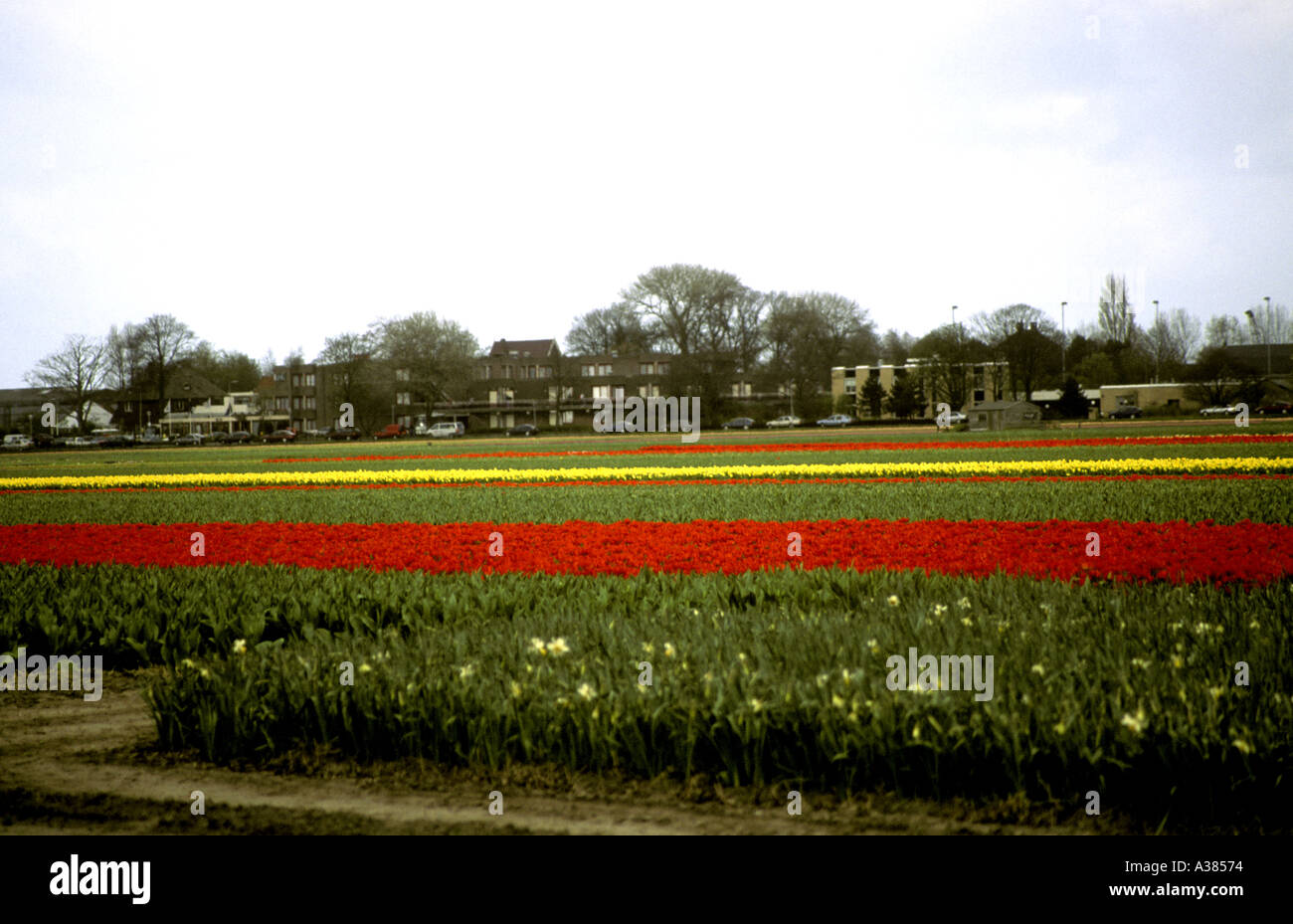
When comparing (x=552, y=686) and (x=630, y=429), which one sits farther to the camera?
(x=630, y=429)

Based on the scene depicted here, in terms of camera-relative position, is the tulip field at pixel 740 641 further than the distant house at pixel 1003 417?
No

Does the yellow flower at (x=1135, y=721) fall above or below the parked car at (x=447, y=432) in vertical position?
below

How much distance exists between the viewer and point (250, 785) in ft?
16.6

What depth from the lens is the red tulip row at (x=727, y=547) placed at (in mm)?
8320

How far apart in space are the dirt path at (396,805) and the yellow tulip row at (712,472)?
17179mm

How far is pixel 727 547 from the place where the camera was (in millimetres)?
10141

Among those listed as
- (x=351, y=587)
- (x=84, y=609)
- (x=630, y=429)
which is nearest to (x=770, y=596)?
(x=351, y=587)

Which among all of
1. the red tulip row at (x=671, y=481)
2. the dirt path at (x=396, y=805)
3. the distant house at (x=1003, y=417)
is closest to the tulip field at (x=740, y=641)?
the dirt path at (x=396, y=805)

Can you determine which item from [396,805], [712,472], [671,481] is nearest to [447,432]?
[712,472]

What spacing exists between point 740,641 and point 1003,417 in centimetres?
4990

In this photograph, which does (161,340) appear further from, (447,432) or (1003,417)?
(1003,417)

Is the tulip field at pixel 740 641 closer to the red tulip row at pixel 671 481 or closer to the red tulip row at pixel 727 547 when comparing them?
the red tulip row at pixel 727 547

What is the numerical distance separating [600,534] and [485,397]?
101413mm
